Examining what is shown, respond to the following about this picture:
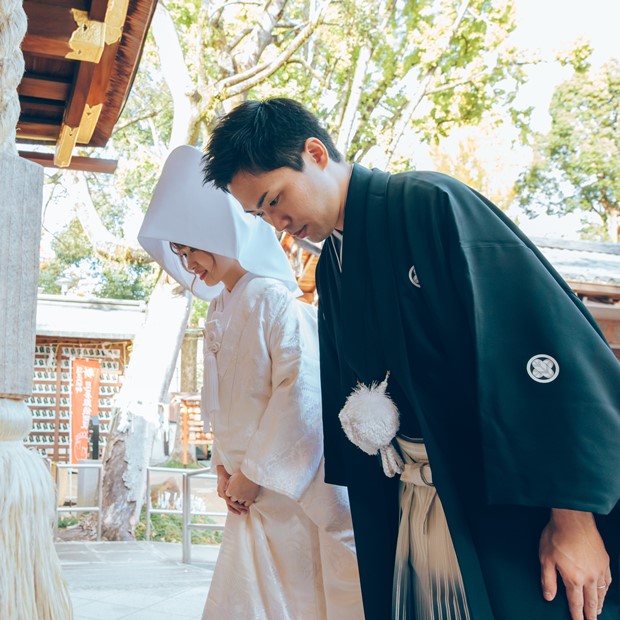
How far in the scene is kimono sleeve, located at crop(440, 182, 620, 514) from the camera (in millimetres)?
1156

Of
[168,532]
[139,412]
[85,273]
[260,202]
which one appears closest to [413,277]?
[260,202]

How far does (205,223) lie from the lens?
7.80 feet

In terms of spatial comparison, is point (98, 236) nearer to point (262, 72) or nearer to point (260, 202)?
point (262, 72)

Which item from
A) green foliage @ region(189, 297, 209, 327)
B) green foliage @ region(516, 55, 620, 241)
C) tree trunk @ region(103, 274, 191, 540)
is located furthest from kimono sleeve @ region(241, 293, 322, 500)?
green foliage @ region(516, 55, 620, 241)

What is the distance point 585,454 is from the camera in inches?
45.3

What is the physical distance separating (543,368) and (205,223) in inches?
56.0

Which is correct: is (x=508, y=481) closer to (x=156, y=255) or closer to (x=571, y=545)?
(x=571, y=545)

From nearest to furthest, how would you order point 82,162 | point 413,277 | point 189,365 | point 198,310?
point 413,277 < point 82,162 < point 198,310 < point 189,365

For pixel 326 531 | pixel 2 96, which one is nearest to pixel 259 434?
pixel 326 531

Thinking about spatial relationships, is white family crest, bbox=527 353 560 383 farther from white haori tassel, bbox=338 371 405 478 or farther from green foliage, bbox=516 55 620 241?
green foliage, bbox=516 55 620 241

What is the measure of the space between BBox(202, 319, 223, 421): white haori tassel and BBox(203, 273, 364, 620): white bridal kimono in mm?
12

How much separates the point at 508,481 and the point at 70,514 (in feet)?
32.0

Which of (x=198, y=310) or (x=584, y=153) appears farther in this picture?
(x=584, y=153)

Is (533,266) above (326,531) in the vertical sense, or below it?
above
